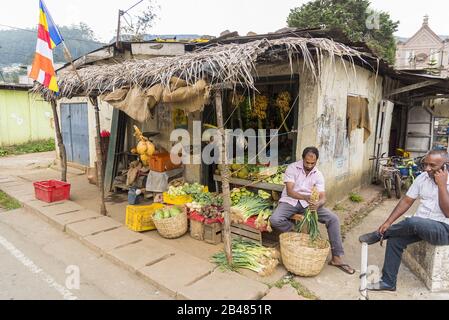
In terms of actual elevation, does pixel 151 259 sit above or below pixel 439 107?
below

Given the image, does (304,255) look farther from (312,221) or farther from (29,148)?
(29,148)

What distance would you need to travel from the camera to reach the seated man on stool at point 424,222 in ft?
11.2

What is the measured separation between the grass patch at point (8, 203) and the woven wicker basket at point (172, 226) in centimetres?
420

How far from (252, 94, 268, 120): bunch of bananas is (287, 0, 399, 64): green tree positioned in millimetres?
20261

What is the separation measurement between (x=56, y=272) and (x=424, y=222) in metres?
4.77

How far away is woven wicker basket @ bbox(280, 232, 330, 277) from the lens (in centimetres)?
384

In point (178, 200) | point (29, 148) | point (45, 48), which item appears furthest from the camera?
point (29, 148)

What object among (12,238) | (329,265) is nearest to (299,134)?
(329,265)

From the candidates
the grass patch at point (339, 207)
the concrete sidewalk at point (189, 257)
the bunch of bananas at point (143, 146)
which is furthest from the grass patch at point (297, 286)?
the bunch of bananas at point (143, 146)

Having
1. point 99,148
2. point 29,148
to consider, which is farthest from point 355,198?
point 29,148

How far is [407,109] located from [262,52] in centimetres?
935

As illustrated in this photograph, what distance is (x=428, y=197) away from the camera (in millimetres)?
3621

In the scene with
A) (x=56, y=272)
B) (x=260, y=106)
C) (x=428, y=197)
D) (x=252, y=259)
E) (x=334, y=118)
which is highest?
(x=260, y=106)

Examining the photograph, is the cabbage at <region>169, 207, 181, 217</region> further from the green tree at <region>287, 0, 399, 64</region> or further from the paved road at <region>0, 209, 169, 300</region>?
the green tree at <region>287, 0, 399, 64</region>
